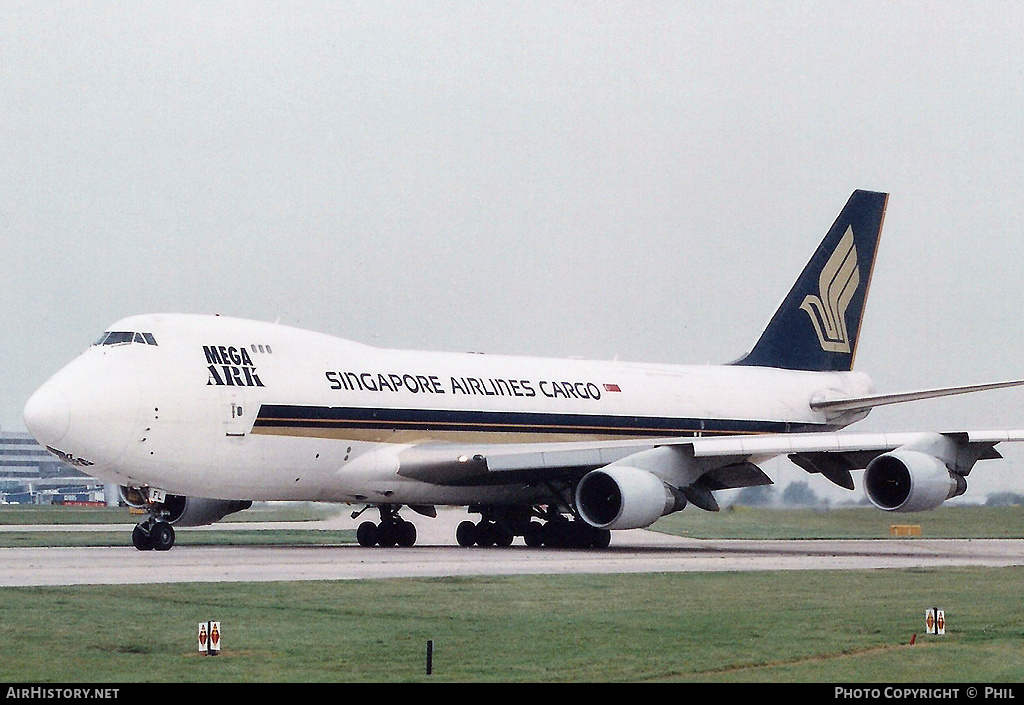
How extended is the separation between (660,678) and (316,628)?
3.84 m

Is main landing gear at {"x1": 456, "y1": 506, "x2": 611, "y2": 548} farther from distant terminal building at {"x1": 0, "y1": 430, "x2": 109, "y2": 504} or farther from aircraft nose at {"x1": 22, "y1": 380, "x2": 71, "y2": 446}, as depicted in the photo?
distant terminal building at {"x1": 0, "y1": 430, "x2": 109, "y2": 504}

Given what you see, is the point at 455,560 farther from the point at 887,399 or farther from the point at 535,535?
the point at 887,399

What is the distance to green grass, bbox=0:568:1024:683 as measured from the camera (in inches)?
435

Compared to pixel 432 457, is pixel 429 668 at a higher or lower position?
lower

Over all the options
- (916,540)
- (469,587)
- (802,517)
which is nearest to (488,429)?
(802,517)

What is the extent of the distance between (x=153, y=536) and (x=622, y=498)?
8.44m

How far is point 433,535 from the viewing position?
35.5 meters

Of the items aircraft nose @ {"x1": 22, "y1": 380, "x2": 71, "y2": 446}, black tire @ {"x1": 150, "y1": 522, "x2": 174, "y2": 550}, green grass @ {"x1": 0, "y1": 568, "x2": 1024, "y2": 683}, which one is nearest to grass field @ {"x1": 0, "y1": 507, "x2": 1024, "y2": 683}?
green grass @ {"x1": 0, "y1": 568, "x2": 1024, "y2": 683}

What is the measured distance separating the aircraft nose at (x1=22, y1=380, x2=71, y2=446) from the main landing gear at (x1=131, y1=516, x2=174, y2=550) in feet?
7.33

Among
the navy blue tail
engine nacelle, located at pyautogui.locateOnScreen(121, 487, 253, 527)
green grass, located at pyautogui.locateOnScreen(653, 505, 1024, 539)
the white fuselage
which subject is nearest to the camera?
the white fuselage

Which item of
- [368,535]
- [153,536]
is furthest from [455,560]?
[368,535]

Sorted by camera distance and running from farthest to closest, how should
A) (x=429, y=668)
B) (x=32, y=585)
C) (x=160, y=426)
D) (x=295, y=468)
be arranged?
(x=295, y=468) → (x=160, y=426) → (x=32, y=585) → (x=429, y=668)

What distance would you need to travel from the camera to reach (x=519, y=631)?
43.2ft
